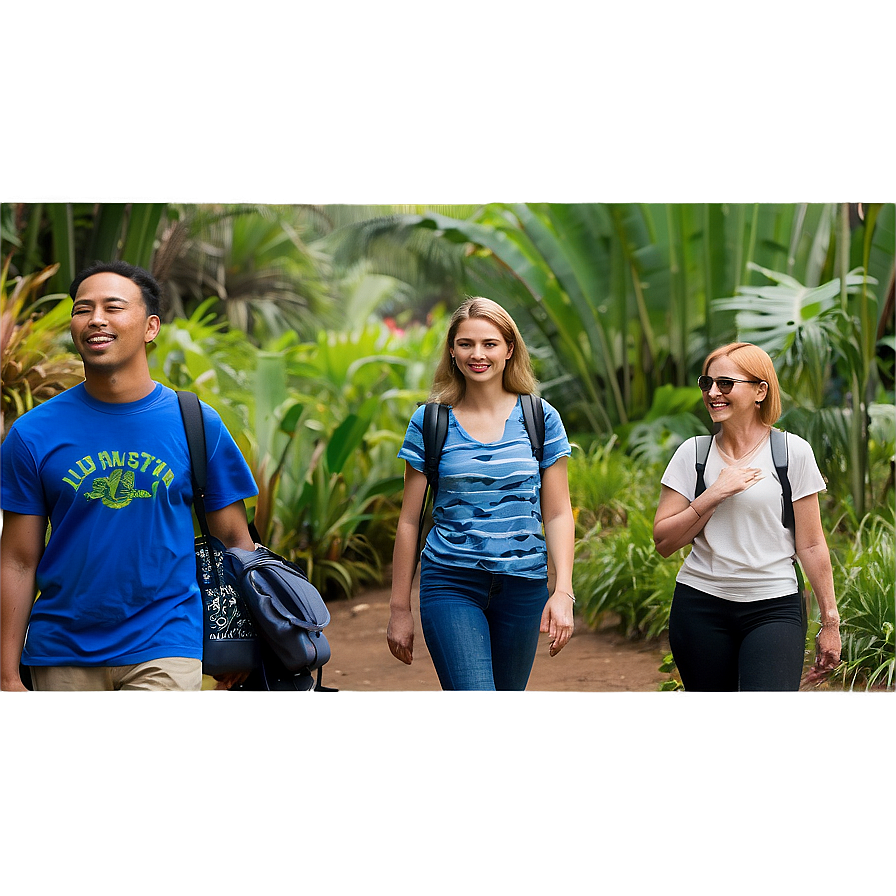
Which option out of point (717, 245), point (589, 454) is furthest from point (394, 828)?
point (717, 245)

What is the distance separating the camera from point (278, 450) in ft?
15.8

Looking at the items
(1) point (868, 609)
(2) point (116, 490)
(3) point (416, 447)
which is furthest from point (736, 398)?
(2) point (116, 490)

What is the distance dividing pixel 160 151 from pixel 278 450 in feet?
6.85

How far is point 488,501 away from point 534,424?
0.89 feet

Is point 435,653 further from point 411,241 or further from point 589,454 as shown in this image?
point 411,241

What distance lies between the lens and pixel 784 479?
8.95 feet

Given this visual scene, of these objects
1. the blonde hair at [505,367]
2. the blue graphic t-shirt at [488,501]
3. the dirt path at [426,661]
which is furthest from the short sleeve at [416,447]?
the dirt path at [426,661]

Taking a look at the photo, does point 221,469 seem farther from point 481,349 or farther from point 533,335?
point 533,335

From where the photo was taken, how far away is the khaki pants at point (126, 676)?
246cm

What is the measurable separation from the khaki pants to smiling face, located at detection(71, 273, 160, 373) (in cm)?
84

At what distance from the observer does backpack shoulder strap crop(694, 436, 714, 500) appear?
279 centimetres

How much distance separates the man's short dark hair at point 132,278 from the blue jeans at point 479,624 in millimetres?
1137

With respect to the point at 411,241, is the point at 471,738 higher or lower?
lower

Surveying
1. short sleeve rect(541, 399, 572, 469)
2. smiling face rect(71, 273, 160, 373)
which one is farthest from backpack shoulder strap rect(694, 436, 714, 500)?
smiling face rect(71, 273, 160, 373)
